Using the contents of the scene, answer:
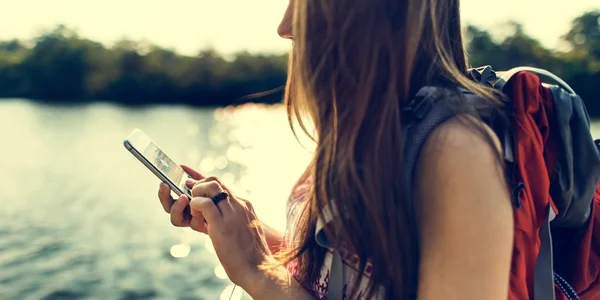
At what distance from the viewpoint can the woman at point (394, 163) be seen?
0.69 metres

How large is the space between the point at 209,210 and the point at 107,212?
8151 mm

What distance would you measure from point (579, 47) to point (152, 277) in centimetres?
3104

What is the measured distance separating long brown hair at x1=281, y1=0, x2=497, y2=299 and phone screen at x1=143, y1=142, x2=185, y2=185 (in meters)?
0.50

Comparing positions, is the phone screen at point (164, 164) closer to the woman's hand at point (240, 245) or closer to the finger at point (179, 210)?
the finger at point (179, 210)

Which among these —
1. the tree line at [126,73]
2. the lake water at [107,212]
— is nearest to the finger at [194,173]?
the lake water at [107,212]

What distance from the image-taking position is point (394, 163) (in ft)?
2.39

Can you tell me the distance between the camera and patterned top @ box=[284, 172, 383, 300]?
850 mm

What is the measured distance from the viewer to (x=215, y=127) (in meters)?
23.5

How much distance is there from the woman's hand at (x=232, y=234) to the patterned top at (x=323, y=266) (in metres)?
0.06

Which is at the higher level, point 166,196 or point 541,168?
point 541,168

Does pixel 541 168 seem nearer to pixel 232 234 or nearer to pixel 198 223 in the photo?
pixel 232 234

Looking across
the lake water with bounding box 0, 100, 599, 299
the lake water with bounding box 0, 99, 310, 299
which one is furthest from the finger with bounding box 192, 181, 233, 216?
the lake water with bounding box 0, 99, 310, 299

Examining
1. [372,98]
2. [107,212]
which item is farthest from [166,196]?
[107,212]

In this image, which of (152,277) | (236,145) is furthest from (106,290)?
(236,145)
